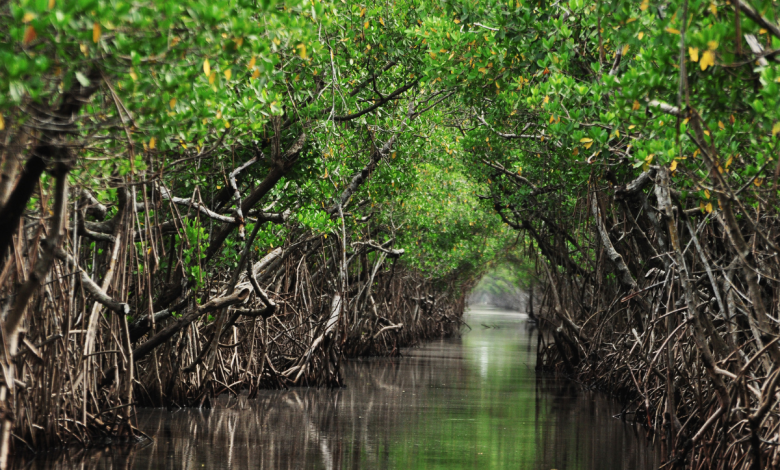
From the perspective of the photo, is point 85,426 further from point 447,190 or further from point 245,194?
point 447,190

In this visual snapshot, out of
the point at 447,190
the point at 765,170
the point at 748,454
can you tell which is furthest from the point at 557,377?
the point at 765,170

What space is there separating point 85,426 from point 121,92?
138 inches

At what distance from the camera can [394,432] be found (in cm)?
853

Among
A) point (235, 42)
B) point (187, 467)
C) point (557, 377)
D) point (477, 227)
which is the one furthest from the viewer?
point (477, 227)

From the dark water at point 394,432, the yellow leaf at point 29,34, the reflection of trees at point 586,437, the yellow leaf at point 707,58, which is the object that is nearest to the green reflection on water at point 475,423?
the dark water at point 394,432

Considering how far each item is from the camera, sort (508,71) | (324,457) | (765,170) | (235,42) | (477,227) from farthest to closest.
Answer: (477,227) < (508,71) < (324,457) < (765,170) < (235,42)

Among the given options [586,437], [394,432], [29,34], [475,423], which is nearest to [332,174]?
[394,432]

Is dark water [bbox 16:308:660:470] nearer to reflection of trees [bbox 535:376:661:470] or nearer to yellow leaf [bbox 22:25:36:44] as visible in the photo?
reflection of trees [bbox 535:376:661:470]

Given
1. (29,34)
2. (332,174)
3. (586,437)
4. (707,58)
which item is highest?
(332,174)

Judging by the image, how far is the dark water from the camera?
22.5 ft

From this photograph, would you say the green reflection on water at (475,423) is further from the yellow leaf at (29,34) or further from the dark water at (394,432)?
the yellow leaf at (29,34)

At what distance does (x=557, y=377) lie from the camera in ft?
49.3

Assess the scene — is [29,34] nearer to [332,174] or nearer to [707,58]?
[707,58]

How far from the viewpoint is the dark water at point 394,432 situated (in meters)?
6.85
